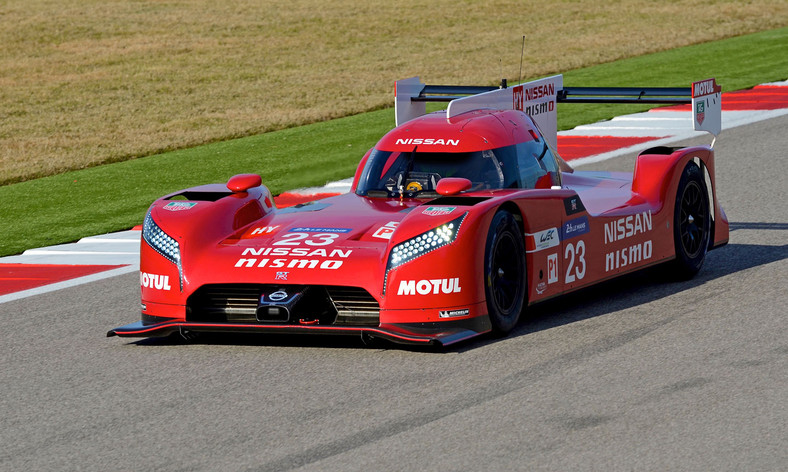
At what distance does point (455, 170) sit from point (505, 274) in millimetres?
1199

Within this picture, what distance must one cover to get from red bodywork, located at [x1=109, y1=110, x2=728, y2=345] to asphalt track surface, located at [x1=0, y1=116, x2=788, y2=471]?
0.21 meters

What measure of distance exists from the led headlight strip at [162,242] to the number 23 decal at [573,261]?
8.24ft

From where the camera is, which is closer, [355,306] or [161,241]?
[355,306]

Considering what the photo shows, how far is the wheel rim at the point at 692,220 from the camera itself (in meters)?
9.98

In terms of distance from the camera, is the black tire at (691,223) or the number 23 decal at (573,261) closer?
the number 23 decal at (573,261)

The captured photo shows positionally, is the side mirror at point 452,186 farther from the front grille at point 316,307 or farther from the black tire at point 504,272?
the front grille at point 316,307

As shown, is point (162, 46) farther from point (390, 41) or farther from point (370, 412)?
point (370, 412)

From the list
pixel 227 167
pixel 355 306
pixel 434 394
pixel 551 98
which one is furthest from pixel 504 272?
pixel 227 167

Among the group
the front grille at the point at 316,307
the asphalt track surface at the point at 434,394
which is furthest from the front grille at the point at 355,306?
the asphalt track surface at the point at 434,394

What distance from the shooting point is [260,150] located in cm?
1945

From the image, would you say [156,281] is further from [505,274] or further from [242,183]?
[505,274]

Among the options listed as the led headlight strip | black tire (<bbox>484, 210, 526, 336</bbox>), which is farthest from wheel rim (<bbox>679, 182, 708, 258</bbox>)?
the led headlight strip

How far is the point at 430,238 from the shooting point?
7.84m

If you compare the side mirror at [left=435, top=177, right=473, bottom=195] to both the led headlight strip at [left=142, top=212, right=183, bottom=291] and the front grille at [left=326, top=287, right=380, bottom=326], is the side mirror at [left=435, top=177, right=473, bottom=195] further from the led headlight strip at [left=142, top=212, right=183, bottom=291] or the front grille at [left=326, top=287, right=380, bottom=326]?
the led headlight strip at [left=142, top=212, right=183, bottom=291]
